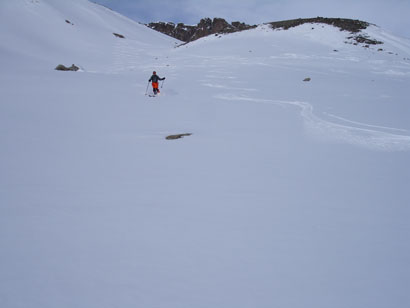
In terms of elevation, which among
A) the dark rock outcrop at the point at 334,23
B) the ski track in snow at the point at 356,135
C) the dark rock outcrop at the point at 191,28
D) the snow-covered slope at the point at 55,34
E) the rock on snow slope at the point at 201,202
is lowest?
the rock on snow slope at the point at 201,202

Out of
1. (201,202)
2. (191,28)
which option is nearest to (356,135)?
(201,202)

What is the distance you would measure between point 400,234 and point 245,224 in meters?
1.87

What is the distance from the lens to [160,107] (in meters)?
10.3

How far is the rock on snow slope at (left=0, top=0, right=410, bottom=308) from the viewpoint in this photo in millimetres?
2279

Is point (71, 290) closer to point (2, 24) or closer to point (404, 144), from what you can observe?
point (404, 144)

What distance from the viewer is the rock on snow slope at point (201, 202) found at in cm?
228

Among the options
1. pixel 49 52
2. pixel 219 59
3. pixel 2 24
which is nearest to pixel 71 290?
pixel 219 59

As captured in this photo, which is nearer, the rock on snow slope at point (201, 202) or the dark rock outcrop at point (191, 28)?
the rock on snow slope at point (201, 202)

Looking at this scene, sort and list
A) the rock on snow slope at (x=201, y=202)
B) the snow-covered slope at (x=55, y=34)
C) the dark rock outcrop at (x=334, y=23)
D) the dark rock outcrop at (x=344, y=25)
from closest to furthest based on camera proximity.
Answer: the rock on snow slope at (x=201, y=202)
the snow-covered slope at (x=55, y=34)
the dark rock outcrop at (x=344, y=25)
the dark rock outcrop at (x=334, y=23)

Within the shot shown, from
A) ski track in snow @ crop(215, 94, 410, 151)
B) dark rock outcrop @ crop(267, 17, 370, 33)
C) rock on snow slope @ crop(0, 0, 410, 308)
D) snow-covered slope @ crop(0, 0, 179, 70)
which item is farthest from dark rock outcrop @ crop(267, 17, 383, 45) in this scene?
ski track in snow @ crop(215, 94, 410, 151)

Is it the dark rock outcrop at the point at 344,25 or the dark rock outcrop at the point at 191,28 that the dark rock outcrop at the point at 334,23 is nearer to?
the dark rock outcrop at the point at 344,25

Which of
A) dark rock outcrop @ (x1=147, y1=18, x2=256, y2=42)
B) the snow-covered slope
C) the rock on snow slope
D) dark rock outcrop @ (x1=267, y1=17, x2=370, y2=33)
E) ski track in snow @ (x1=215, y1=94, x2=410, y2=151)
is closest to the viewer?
the rock on snow slope

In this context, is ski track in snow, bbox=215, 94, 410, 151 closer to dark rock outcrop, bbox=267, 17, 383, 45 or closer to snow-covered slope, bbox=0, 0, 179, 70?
snow-covered slope, bbox=0, 0, 179, 70

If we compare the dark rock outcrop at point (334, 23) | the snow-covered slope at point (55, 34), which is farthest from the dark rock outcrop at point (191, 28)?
the snow-covered slope at point (55, 34)
